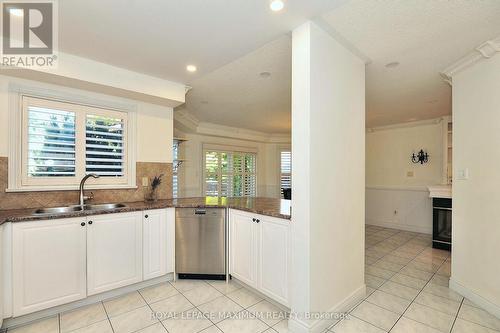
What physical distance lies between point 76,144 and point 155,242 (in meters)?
1.44

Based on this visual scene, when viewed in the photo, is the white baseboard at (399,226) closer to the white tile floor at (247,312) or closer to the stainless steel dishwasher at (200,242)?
the white tile floor at (247,312)

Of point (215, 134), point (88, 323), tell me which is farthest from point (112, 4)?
point (215, 134)

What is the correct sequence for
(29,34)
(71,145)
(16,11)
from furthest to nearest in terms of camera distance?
(71,145), (29,34), (16,11)

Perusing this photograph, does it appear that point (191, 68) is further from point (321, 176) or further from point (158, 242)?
point (158, 242)

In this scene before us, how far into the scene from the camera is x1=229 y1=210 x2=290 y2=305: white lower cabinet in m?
2.13

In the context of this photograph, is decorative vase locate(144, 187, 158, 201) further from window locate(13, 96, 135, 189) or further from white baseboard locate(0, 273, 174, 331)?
white baseboard locate(0, 273, 174, 331)

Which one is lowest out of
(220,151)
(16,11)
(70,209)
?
(70,209)

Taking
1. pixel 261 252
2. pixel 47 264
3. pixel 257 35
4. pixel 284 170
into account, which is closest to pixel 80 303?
pixel 47 264

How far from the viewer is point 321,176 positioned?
192 centimetres

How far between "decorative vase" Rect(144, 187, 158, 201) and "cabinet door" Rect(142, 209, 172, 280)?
1.70ft

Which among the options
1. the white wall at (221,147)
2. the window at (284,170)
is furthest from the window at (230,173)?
the window at (284,170)

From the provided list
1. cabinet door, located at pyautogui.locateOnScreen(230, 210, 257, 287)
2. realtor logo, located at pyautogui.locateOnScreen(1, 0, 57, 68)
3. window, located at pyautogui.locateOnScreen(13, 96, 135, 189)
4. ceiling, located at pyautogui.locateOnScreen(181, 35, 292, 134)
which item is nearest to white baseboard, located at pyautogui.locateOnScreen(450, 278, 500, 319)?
cabinet door, located at pyautogui.locateOnScreen(230, 210, 257, 287)

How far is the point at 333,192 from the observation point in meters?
2.04

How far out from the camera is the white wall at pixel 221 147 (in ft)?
17.7
